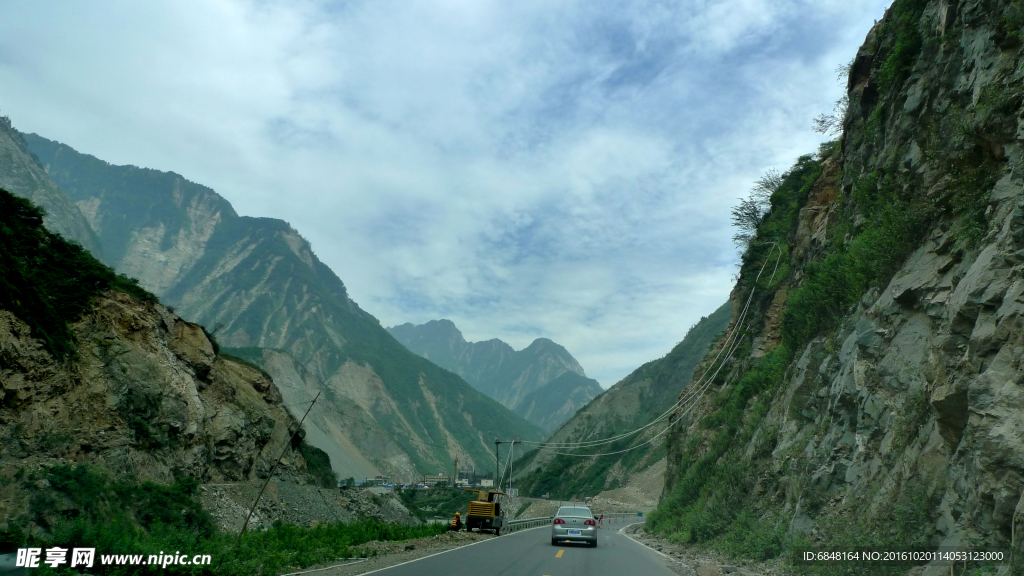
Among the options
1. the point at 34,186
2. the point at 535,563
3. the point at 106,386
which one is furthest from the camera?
the point at 34,186

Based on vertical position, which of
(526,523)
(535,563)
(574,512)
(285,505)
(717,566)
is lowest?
(526,523)

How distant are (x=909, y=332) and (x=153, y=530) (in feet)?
76.2

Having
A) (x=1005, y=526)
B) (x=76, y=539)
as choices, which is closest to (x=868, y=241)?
(x=1005, y=526)

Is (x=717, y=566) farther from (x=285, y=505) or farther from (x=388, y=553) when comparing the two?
(x=285, y=505)

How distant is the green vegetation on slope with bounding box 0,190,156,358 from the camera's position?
2362cm

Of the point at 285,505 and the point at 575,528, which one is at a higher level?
the point at 575,528

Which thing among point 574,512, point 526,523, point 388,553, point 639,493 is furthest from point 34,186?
point 574,512

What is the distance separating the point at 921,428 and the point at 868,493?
6.13 feet

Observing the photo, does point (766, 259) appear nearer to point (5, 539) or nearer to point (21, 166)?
point (5, 539)

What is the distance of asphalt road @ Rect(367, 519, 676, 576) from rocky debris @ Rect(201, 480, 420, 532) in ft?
38.4

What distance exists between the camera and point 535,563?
47.7 ft

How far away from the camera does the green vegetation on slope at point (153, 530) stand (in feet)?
31.5

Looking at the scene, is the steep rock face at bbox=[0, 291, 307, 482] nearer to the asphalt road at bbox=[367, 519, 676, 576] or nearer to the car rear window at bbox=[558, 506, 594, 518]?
the car rear window at bbox=[558, 506, 594, 518]

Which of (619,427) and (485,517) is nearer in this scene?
(485,517)
